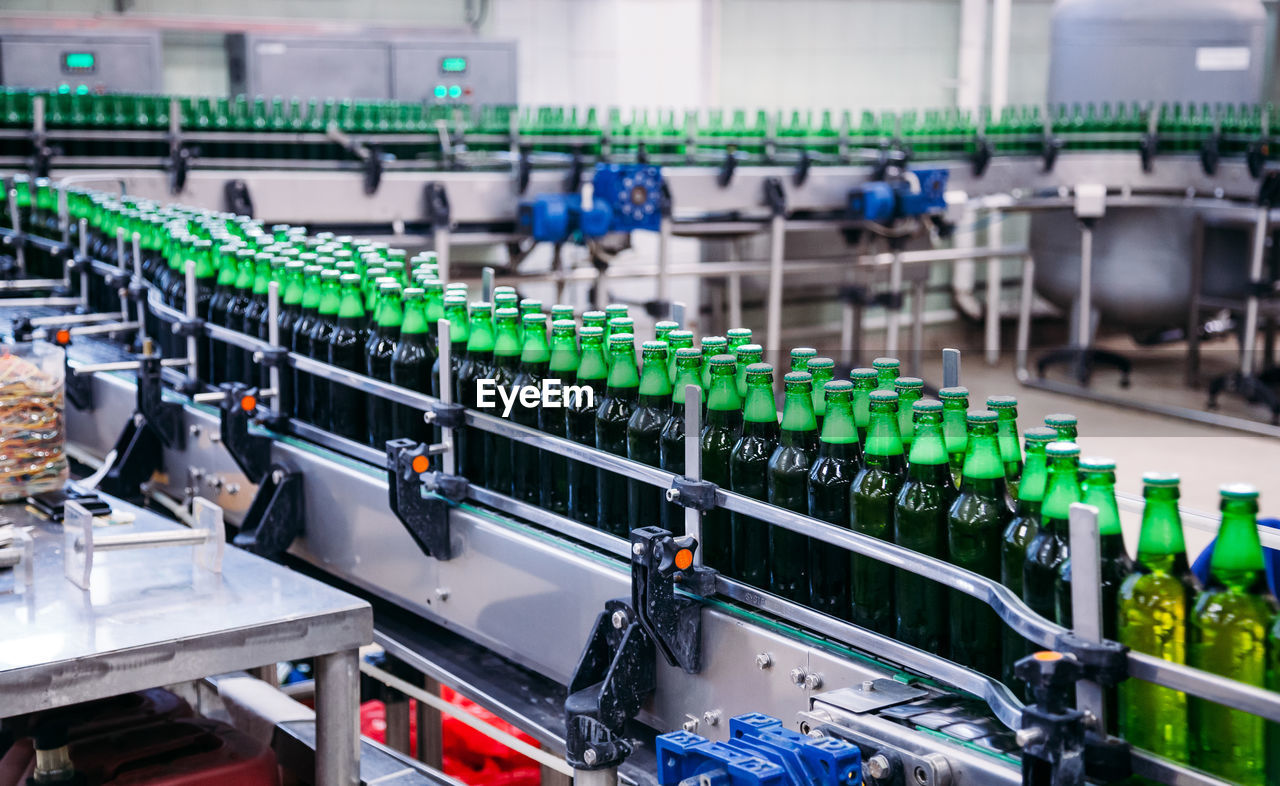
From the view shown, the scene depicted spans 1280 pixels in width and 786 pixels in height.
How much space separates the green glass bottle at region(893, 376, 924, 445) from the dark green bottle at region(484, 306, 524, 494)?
64cm

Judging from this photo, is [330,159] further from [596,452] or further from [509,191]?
[596,452]

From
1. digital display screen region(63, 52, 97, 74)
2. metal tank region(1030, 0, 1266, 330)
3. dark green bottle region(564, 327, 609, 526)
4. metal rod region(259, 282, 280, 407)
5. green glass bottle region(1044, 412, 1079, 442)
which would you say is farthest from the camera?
metal tank region(1030, 0, 1266, 330)

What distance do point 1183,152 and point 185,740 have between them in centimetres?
628

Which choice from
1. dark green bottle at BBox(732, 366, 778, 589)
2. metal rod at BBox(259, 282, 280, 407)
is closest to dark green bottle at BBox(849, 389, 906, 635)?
dark green bottle at BBox(732, 366, 778, 589)

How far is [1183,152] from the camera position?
22.6 feet

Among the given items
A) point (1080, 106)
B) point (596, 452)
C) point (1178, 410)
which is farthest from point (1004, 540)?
point (1080, 106)

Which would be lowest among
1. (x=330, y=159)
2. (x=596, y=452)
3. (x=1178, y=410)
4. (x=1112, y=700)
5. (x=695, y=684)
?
(x=1178, y=410)

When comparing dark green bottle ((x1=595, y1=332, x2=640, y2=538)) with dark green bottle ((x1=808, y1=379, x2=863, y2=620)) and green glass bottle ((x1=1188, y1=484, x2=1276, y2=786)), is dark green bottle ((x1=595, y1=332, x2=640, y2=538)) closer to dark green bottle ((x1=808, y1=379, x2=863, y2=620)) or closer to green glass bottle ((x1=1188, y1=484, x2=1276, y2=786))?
dark green bottle ((x1=808, y1=379, x2=863, y2=620))

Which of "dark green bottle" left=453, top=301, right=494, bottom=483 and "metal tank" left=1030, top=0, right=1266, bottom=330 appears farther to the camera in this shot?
"metal tank" left=1030, top=0, right=1266, bottom=330

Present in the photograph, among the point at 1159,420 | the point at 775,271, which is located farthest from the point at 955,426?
the point at 1159,420

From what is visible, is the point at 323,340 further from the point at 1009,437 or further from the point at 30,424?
the point at 1009,437

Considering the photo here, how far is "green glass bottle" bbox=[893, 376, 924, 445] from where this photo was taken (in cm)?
146

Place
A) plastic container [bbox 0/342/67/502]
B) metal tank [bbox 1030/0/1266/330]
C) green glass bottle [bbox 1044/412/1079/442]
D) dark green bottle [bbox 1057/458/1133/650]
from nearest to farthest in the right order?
dark green bottle [bbox 1057/458/1133/650]
green glass bottle [bbox 1044/412/1079/442]
plastic container [bbox 0/342/67/502]
metal tank [bbox 1030/0/1266/330]

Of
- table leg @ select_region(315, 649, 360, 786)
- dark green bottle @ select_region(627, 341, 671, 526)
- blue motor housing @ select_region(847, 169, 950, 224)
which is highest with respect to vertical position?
blue motor housing @ select_region(847, 169, 950, 224)
